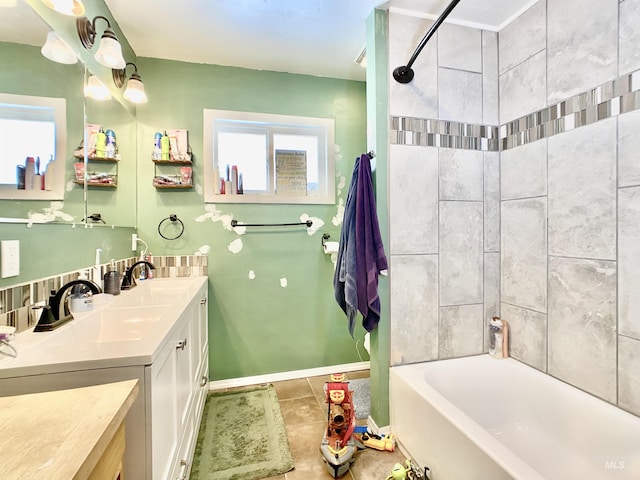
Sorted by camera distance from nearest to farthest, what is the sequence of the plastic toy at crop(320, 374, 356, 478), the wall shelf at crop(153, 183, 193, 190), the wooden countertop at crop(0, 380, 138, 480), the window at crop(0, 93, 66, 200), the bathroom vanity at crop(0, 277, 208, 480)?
1. the wooden countertop at crop(0, 380, 138, 480)
2. the bathroom vanity at crop(0, 277, 208, 480)
3. the window at crop(0, 93, 66, 200)
4. the plastic toy at crop(320, 374, 356, 478)
5. the wall shelf at crop(153, 183, 193, 190)

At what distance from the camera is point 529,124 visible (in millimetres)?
1737

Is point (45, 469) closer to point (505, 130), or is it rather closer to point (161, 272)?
point (161, 272)

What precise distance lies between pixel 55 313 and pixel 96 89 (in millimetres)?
1271

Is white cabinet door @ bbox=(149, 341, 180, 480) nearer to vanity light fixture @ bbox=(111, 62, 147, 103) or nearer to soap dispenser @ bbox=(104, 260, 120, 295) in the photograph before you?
soap dispenser @ bbox=(104, 260, 120, 295)

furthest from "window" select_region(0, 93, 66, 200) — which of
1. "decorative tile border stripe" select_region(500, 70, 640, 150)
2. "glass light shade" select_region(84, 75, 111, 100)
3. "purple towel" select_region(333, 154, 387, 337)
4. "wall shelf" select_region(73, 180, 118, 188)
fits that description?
"decorative tile border stripe" select_region(500, 70, 640, 150)

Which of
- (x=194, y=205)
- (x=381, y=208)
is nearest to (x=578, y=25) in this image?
(x=381, y=208)

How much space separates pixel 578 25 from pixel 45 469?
2502 mm

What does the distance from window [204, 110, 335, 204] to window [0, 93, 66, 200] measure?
1.01 metres

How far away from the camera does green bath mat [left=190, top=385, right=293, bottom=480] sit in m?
1.50

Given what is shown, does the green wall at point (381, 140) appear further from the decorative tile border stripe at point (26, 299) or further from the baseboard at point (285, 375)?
the decorative tile border stripe at point (26, 299)

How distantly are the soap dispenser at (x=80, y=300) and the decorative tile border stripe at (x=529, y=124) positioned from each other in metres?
1.79

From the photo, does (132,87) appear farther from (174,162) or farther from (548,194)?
(548,194)

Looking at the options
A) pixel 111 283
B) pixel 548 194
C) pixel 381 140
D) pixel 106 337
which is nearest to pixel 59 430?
pixel 106 337

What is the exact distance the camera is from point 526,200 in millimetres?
1752
